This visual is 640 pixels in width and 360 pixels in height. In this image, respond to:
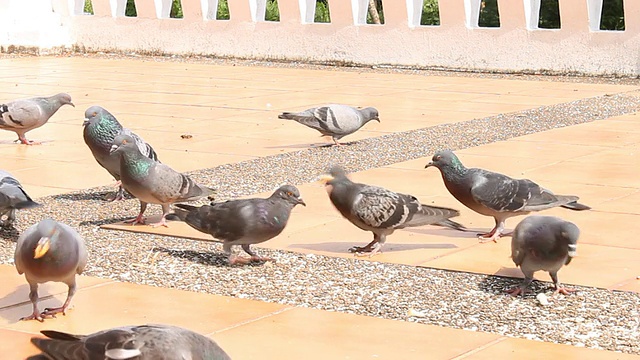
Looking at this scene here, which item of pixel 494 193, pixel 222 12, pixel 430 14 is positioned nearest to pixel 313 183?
pixel 494 193

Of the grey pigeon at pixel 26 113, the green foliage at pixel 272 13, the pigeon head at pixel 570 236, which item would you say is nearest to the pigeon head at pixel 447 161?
the pigeon head at pixel 570 236

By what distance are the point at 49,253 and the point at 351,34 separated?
11.6 m

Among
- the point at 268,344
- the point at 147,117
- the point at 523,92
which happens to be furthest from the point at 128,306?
the point at 523,92

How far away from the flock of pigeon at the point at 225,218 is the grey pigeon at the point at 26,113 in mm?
2134

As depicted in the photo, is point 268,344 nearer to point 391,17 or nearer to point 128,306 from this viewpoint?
point 128,306

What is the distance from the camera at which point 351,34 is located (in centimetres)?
1589

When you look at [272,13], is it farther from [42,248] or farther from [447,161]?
[42,248]

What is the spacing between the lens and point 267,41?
54.4 ft

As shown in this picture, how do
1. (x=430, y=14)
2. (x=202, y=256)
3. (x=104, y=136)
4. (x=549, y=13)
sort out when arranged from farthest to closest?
(x=430, y=14)
(x=549, y=13)
(x=104, y=136)
(x=202, y=256)

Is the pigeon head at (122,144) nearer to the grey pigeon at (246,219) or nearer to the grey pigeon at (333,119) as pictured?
the grey pigeon at (246,219)

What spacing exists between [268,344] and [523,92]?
A: 891 cm

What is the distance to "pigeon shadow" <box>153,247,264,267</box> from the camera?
5.80m

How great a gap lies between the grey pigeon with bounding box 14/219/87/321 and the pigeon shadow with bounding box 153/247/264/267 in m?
1.11

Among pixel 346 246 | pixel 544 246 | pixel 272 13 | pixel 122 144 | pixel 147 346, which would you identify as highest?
pixel 272 13
